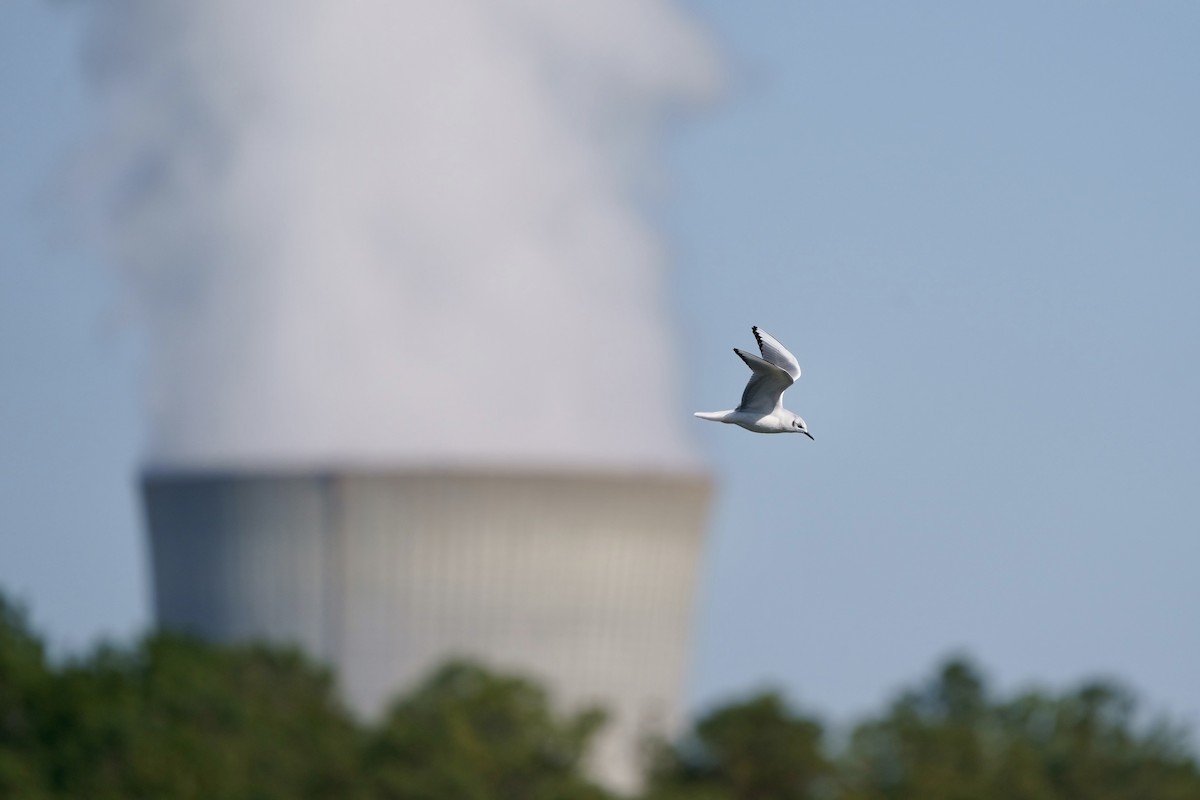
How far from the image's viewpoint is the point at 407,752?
47.2 m

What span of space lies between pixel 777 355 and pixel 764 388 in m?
0.23

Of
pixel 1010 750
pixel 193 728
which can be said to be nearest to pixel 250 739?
pixel 193 728

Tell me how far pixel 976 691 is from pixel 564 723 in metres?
20.4

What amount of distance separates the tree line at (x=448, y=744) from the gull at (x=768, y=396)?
2732 centimetres

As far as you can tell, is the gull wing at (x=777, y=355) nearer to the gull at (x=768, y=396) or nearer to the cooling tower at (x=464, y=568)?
the gull at (x=768, y=396)

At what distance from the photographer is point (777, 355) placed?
626 inches

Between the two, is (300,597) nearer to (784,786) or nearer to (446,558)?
(446,558)

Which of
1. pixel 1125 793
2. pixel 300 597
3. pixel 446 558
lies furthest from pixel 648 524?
pixel 1125 793

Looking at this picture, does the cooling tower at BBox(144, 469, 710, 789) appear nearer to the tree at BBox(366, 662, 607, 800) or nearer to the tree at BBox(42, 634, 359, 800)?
the tree at BBox(366, 662, 607, 800)

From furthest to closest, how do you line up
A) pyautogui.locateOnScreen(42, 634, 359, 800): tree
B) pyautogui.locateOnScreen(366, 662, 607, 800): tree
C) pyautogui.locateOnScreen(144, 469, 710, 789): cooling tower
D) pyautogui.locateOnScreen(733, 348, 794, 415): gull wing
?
pyautogui.locateOnScreen(144, 469, 710, 789): cooling tower < pyautogui.locateOnScreen(366, 662, 607, 800): tree < pyautogui.locateOnScreen(42, 634, 359, 800): tree < pyautogui.locateOnScreen(733, 348, 794, 415): gull wing

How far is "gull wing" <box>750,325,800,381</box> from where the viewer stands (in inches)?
623

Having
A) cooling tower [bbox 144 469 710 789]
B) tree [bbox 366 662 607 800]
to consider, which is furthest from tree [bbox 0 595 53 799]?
tree [bbox 366 662 607 800]

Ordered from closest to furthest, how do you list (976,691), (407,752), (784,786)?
(407,752)
(784,786)
(976,691)

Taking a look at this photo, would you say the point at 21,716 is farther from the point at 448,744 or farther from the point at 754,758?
the point at 754,758
